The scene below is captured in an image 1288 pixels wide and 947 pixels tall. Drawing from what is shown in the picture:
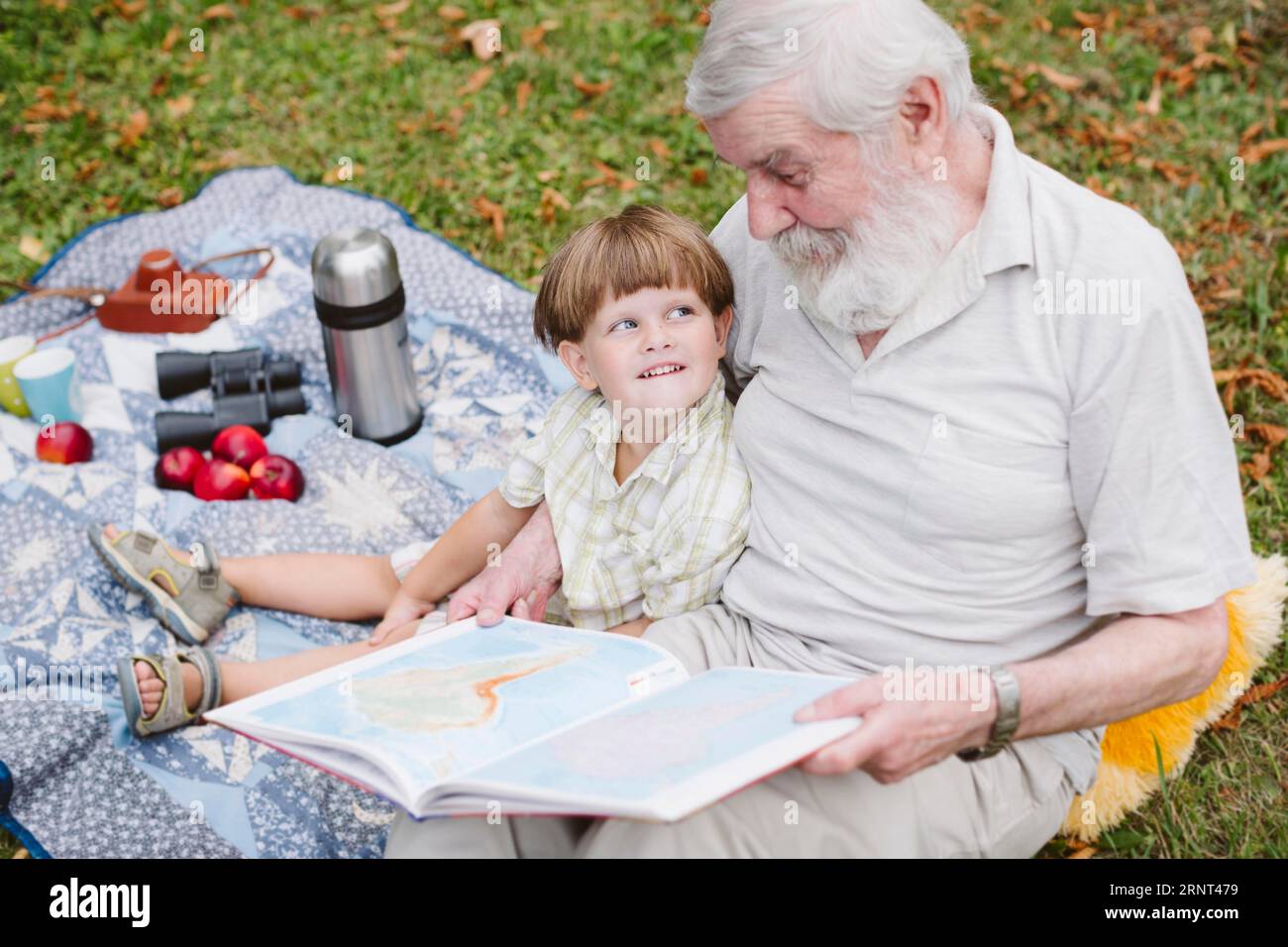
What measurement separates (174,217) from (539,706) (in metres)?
3.56

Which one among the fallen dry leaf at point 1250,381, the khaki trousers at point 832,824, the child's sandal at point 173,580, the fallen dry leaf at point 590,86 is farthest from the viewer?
the fallen dry leaf at point 590,86

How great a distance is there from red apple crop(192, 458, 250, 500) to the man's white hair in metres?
2.28

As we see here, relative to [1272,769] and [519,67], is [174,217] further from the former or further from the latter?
[1272,769]

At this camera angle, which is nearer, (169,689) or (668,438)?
(668,438)

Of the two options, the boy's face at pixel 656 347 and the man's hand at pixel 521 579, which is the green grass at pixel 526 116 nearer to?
the man's hand at pixel 521 579

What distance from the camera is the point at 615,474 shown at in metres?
2.86

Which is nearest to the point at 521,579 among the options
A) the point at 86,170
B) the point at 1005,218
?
the point at 1005,218

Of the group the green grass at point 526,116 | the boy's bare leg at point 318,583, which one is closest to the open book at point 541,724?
the boy's bare leg at point 318,583

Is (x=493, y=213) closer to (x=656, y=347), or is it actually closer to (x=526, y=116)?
(x=526, y=116)

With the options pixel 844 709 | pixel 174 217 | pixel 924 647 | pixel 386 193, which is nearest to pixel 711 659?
pixel 924 647

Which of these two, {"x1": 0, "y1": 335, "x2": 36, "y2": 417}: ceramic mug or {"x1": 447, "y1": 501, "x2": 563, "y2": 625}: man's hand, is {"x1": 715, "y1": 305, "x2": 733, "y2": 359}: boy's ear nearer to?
{"x1": 447, "y1": 501, "x2": 563, "y2": 625}: man's hand

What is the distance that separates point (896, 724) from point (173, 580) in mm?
2211

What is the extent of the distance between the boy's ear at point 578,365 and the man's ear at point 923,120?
0.92 m

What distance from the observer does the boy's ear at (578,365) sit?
9.36 feet
